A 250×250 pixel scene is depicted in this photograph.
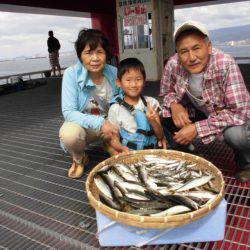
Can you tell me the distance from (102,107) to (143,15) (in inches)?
257

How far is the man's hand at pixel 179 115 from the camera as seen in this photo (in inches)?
101

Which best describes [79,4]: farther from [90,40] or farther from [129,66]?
[129,66]

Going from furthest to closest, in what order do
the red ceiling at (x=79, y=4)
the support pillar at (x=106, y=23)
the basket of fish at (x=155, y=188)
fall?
1. the support pillar at (x=106, y=23)
2. the red ceiling at (x=79, y=4)
3. the basket of fish at (x=155, y=188)

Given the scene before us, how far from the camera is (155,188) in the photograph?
6.43ft

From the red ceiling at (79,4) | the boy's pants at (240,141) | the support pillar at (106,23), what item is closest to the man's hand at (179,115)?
the boy's pants at (240,141)

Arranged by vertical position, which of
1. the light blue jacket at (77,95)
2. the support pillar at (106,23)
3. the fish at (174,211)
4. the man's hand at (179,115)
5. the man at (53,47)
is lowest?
the fish at (174,211)

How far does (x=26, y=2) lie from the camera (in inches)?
511

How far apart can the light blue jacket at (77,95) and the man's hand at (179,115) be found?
2.23 feet

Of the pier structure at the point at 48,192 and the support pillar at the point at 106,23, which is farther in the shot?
the support pillar at the point at 106,23

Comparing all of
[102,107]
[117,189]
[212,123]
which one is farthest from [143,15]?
[117,189]

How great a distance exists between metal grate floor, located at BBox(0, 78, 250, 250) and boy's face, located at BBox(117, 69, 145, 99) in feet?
2.89

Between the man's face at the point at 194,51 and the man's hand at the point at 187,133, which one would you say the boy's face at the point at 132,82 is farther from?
the man's hand at the point at 187,133

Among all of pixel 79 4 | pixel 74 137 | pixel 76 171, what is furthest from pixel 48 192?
pixel 79 4

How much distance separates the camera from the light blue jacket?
262 centimetres
